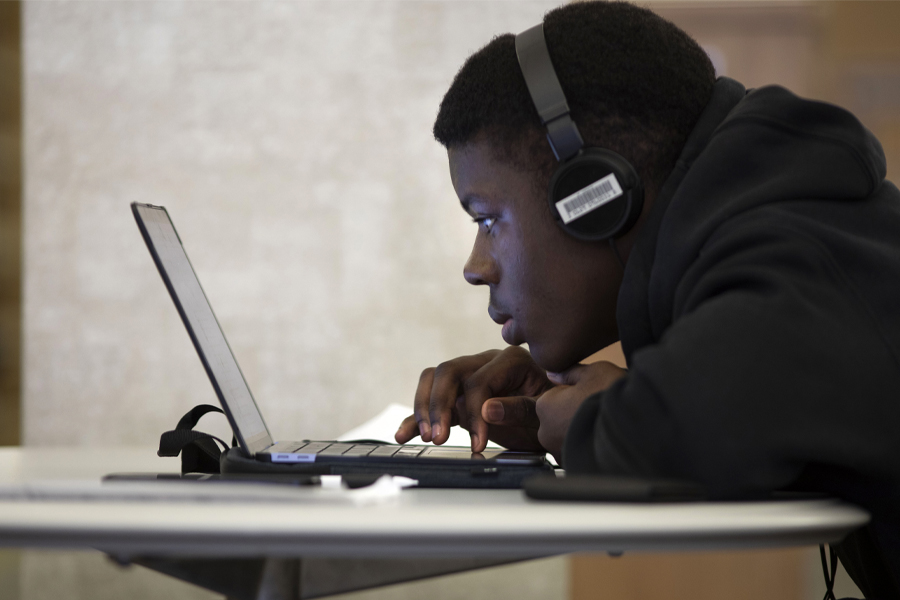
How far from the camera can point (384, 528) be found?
35 cm

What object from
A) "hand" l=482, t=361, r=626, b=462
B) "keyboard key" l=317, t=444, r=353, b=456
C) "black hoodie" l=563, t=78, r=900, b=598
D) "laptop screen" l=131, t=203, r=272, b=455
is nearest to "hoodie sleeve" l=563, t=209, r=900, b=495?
"black hoodie" l=563, t=78, r=900, b=598

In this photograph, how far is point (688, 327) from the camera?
49 centimetres

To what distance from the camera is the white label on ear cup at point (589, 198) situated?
69cm

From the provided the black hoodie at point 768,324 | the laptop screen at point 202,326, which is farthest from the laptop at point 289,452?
the black hoodie at point 768,324

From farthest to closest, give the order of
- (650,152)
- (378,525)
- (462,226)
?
(462,226), (650,152), (378,525)

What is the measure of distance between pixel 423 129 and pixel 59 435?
168 centimetres

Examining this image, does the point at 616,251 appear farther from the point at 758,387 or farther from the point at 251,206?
the point at 251,206

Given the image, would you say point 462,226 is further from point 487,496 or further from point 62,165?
point 487,496

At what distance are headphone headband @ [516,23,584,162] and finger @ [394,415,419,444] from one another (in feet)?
1.11

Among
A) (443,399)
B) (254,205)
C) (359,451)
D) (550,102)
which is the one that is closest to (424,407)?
(443,399)

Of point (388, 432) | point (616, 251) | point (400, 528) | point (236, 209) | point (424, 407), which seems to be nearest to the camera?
point (400, 528)

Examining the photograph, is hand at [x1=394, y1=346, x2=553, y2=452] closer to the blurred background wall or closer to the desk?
the desk

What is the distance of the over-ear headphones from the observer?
69 centimetres

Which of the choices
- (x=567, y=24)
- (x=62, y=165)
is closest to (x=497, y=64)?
(x=567, y=24)
